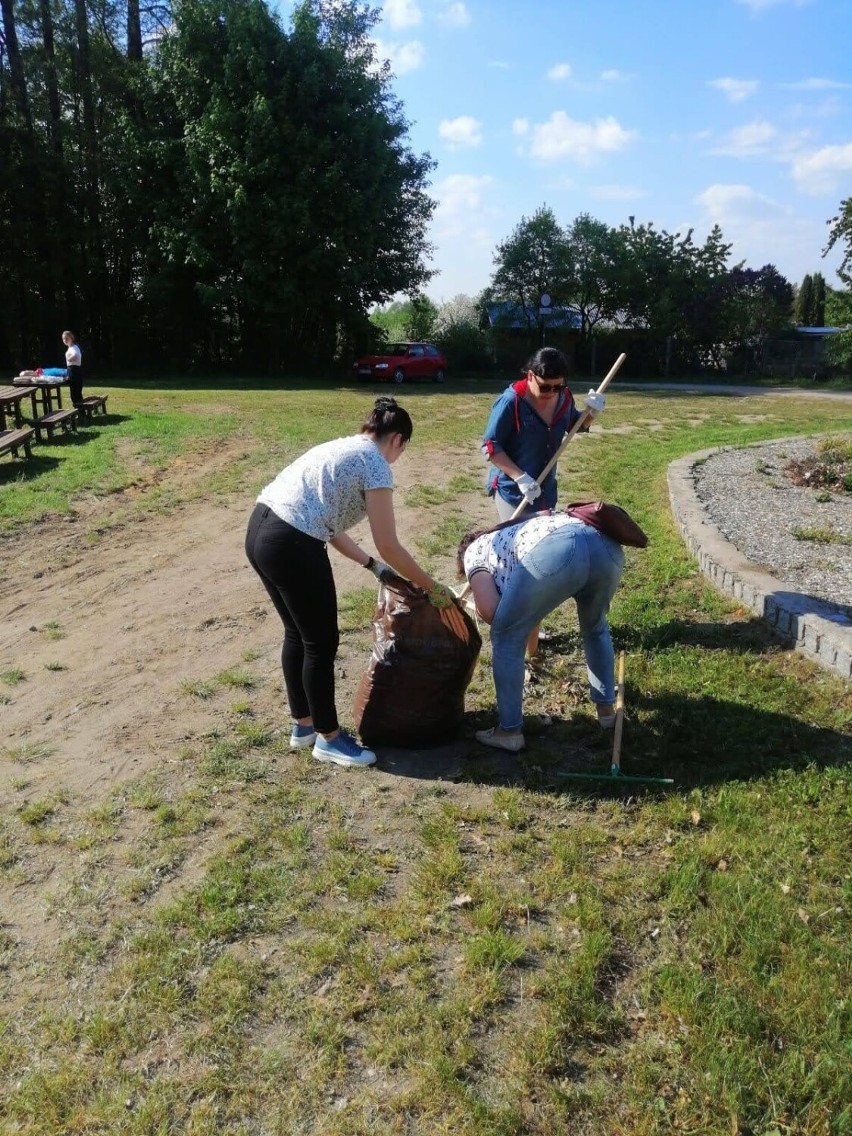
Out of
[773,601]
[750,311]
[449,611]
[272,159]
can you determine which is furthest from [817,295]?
[449,611]

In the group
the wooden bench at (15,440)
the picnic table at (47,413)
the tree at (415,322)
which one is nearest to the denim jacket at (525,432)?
the wooden bench at (15,440)

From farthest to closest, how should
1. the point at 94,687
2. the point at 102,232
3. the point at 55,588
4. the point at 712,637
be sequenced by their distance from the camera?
1. the point at 102,232
2. the point at 55,588
3. the point at 712,637
4. the point at 94,687

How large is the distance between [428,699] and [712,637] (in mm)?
2110

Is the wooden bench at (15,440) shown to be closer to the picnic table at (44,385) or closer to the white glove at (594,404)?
the picnic table at (44,385)

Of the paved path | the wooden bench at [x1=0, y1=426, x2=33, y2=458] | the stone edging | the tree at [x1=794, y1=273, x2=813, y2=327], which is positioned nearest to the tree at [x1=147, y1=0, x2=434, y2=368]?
the paved path

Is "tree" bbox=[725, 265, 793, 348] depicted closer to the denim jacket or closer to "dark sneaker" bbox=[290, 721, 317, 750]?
the denim jacket

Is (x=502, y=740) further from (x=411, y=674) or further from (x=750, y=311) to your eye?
(x=750, y=311)

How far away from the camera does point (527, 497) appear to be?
450cm

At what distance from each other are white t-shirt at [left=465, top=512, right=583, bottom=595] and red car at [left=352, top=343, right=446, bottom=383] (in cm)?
2309

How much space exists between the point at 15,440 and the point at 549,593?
8804mm

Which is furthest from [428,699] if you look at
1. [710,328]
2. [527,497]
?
[710,328]

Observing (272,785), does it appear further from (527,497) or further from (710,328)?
(710,328)

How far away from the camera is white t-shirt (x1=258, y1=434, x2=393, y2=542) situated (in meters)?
3.61

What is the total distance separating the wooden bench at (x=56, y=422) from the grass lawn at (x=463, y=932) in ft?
28.6
